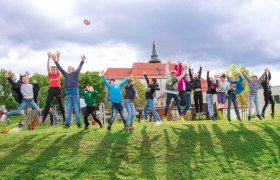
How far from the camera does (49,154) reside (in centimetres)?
1115

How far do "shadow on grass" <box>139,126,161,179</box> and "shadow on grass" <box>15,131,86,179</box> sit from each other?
7.72 feet

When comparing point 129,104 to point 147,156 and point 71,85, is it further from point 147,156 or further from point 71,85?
point 147,156

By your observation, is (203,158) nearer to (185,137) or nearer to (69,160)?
(185,137)

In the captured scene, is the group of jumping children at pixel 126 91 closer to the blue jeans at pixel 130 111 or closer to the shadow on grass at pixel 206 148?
the blue jeans at pixel 130 111

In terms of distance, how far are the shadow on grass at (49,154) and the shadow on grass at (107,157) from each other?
85 centimetres

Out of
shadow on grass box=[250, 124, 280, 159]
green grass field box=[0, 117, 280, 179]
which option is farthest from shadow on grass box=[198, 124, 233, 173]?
shadow on grass box=[250, 124, 280, 159]

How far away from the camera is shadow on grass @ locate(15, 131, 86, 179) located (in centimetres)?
1009

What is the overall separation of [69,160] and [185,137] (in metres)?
4.68


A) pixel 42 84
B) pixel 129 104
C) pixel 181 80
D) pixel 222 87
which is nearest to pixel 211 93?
pixel 222 87

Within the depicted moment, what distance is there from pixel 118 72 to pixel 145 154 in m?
94.6

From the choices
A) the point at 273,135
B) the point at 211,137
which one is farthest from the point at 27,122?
the point at 273,135

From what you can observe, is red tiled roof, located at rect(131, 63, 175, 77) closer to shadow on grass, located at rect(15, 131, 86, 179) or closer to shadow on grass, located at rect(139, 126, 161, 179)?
shadow on grass, located at rect(139, 126, 161, 179)

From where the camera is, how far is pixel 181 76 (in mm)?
14414

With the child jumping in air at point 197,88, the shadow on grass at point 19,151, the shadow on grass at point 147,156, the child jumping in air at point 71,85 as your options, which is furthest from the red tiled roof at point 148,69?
the shadow on grass at point 19,151
